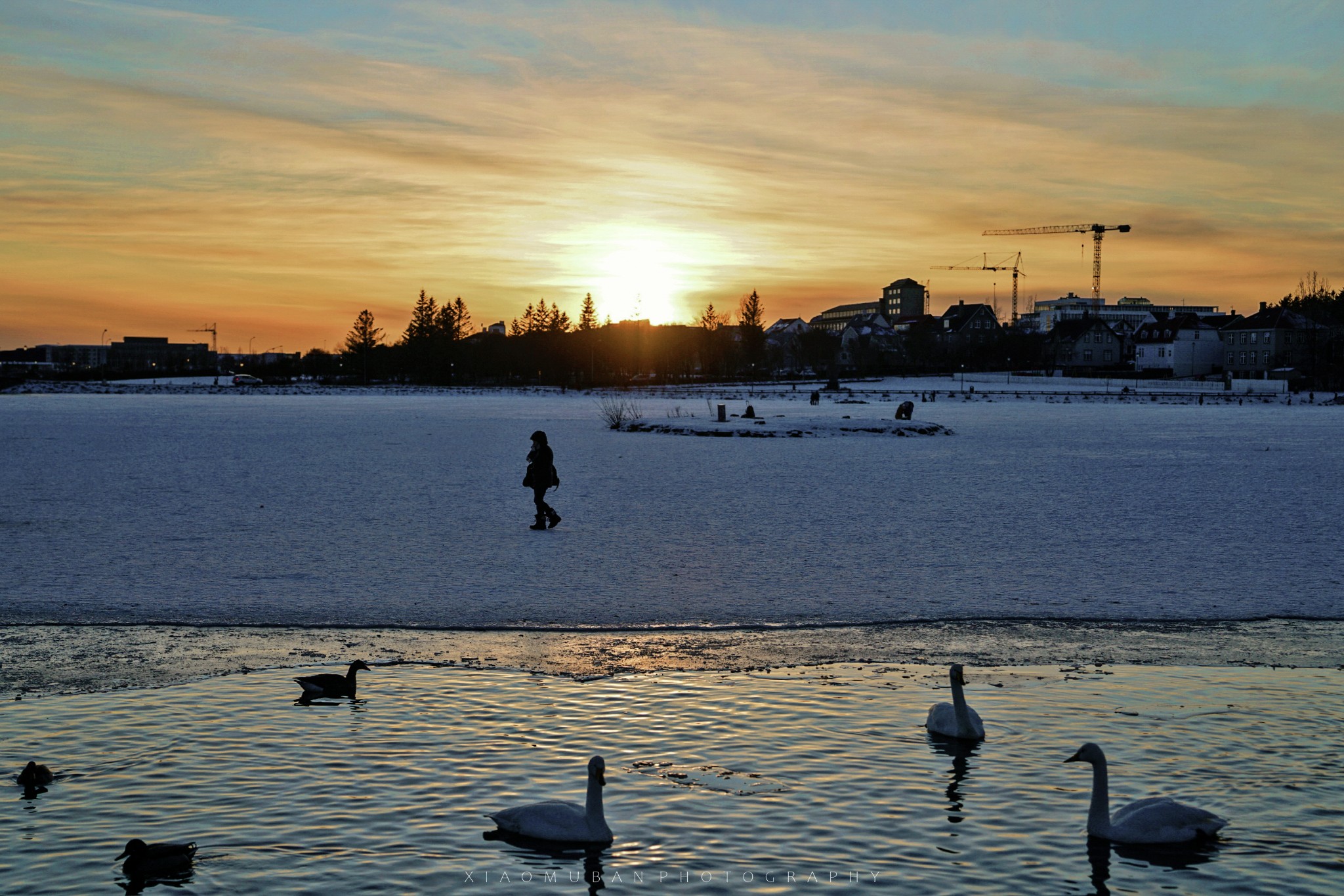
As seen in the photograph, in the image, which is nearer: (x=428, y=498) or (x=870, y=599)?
(x=870, y=599)

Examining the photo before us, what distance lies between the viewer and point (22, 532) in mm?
17484

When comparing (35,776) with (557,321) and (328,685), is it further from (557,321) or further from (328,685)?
(557,321)

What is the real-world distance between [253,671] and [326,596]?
309 cm

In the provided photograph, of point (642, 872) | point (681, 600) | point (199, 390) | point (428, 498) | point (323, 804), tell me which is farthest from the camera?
point (199, 390)

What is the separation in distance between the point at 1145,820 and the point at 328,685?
5.89 m

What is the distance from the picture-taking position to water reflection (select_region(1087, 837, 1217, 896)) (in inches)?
253

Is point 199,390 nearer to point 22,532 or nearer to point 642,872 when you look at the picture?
point 22,532

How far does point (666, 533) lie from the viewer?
18.0 meters

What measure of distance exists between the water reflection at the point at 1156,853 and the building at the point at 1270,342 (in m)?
135

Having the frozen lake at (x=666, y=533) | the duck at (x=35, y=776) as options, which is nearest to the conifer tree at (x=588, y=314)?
the frozen lake at (x=666, y=533)

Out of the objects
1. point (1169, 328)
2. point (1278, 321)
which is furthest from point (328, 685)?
point (1169, 328)

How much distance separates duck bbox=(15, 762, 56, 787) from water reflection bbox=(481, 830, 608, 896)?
2.87 m

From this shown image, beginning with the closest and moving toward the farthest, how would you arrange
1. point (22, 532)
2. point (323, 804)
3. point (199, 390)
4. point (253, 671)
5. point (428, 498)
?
point (323, 804) < point (253, 671) < point (22, 532) < point (428, 498) < point (199, 390)

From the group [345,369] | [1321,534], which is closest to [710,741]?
[1321,534]
